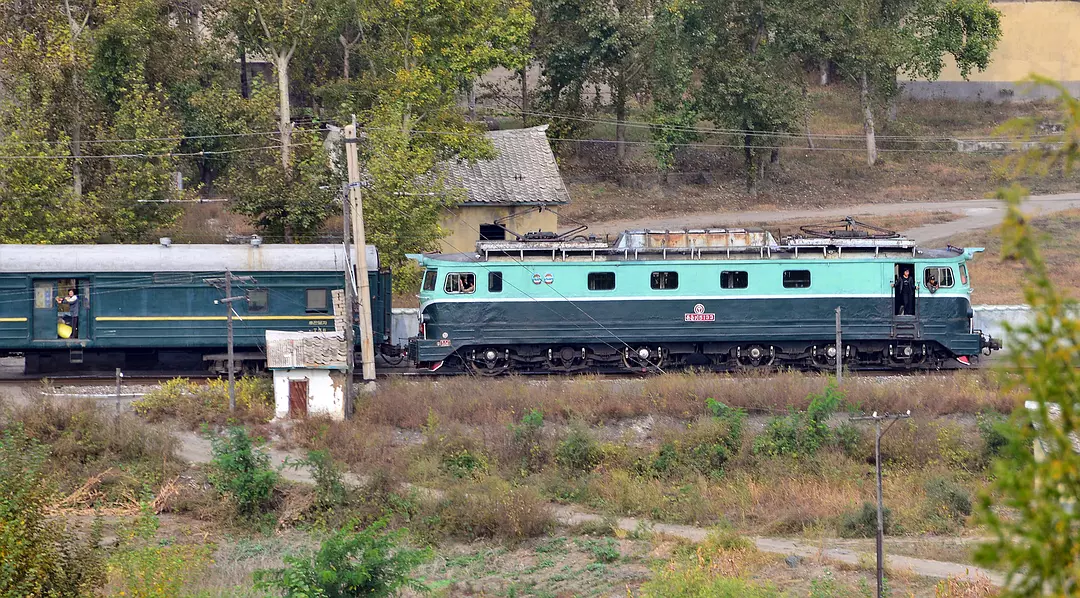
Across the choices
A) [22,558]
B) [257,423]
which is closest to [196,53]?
[257,423]

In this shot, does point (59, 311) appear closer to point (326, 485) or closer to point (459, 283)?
point (459, 283)

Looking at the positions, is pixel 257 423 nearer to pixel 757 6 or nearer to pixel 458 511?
pixel 458 511

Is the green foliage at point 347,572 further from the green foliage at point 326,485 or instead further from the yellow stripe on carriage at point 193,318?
the yellow stripe on carriage at point 193,318

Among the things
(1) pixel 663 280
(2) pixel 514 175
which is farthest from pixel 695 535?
(2) pixel 514 175

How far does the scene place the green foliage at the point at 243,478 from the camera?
2083cm

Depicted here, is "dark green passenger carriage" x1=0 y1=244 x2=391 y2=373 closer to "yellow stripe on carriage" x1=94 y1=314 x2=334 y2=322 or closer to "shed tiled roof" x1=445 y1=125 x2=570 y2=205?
"yellow stripe on carriage" x1=94 y1=314 x2=334 y2=322

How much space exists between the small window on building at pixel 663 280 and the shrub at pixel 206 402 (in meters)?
10.0

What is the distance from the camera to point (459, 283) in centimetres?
2825

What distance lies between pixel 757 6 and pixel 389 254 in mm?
24432

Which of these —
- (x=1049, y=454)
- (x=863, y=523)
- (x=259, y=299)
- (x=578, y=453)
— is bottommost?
(x=863, y=523)

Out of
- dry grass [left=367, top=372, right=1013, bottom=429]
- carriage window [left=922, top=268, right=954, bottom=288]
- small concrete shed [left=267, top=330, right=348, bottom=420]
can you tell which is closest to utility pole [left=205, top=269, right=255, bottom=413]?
small concrete shed [left=267, top=330, right=348, bottom=420]

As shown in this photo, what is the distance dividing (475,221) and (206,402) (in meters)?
17.7

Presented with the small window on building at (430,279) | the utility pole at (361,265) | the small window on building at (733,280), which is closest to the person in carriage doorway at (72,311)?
the utility pole at (361,265)

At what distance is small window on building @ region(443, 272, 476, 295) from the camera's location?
2822cm
